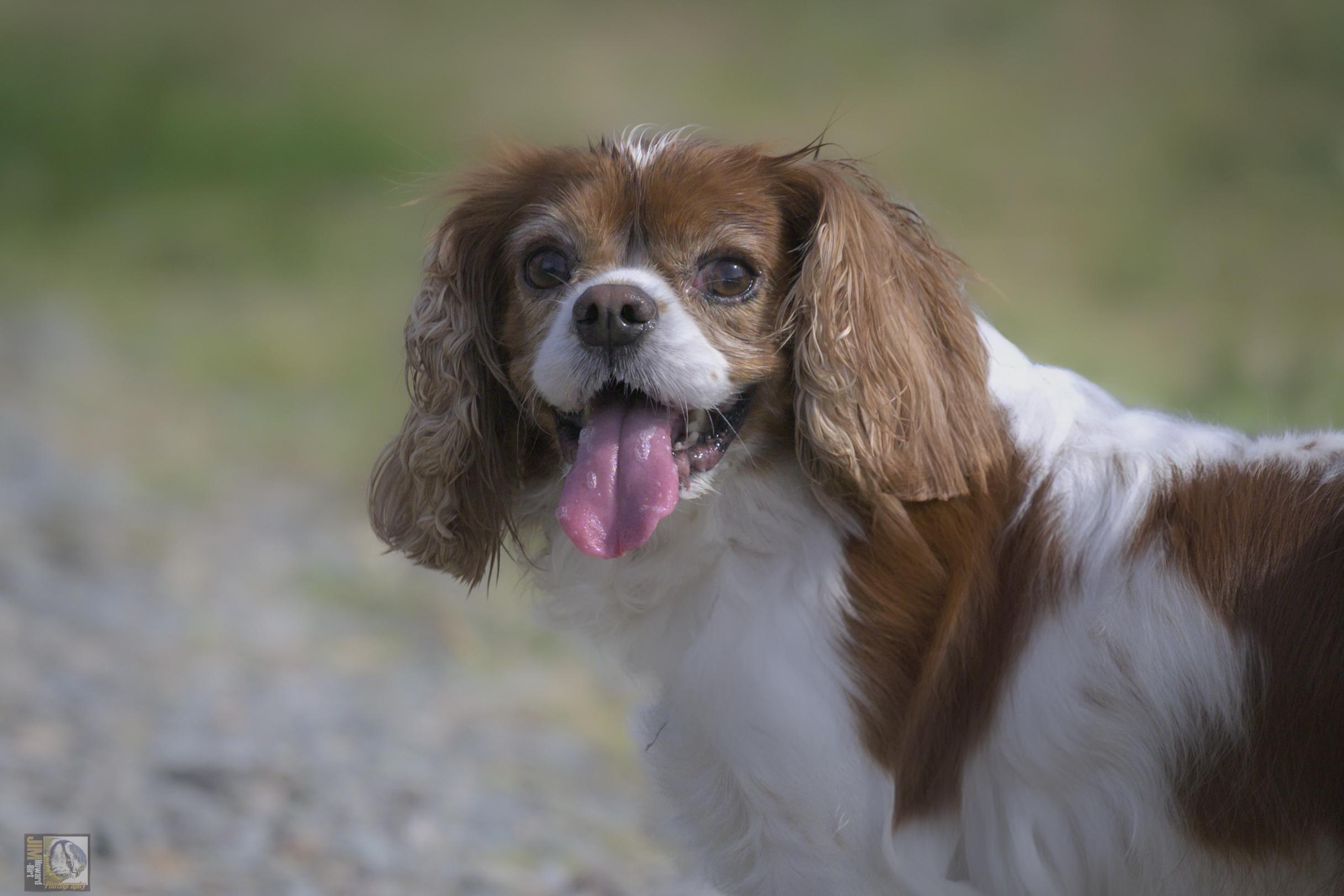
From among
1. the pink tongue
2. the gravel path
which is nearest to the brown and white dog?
the pink tongue

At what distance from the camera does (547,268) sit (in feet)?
10.7

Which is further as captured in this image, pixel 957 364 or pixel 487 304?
pixel 487 304

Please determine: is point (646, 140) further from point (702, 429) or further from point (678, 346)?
point (702, 429)

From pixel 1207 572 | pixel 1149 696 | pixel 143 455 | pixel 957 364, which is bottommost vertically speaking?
pixel 143 455

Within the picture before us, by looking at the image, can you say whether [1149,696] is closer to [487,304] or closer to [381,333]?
Answer: [487,304]

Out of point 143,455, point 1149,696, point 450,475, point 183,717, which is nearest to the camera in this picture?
point 1149,696

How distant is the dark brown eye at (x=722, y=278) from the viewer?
124 inches

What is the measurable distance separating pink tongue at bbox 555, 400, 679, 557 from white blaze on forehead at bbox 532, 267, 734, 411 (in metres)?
0.08

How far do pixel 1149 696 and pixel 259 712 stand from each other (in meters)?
4.25

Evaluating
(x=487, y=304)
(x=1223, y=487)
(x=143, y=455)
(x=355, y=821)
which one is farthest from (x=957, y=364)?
(x=143, y=455)

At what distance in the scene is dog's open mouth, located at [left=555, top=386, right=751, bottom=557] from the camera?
2.99m

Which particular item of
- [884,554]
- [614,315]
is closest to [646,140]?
[614,315]

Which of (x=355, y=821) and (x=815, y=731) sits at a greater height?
(x=815, y=731)

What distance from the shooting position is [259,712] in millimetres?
5914
